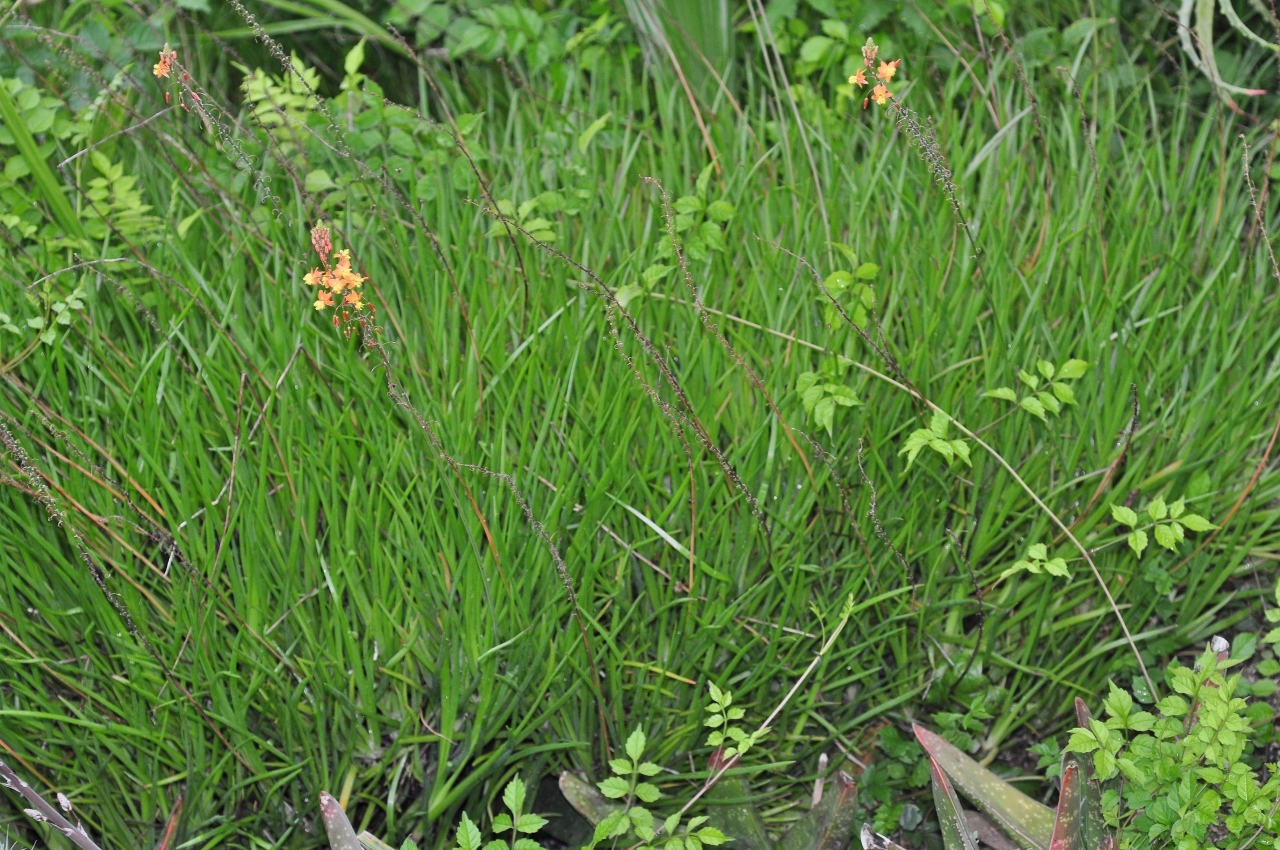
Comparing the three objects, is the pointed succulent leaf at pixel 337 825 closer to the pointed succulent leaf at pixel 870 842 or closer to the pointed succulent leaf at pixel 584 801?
the pointed succulent leaf at pixel 584 801

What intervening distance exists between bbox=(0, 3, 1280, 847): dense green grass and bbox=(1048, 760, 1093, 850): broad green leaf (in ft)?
1.02

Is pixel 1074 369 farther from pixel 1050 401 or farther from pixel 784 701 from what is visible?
pixel 784 701

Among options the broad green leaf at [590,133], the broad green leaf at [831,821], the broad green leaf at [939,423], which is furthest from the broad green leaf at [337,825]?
the broad green leaf at [590,133]

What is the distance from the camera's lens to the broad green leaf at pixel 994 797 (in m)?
1.53

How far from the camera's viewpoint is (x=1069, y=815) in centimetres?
146

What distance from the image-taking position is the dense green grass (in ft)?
5.42

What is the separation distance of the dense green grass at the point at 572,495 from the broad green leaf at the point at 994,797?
0.55ft

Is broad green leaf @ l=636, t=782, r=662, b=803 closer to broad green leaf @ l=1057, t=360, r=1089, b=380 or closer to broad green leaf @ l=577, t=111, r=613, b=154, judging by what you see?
broad green leaf @ l=1057, t=360, r=1089, b=380

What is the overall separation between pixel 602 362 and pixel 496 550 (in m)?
0.45

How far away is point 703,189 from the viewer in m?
2.16

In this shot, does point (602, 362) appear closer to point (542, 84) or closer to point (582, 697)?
point (582, 697)

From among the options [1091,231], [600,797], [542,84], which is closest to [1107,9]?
[1091,231]

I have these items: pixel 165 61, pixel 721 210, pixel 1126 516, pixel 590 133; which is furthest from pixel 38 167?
pixel 1126 516

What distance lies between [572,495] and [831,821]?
2.03ft
